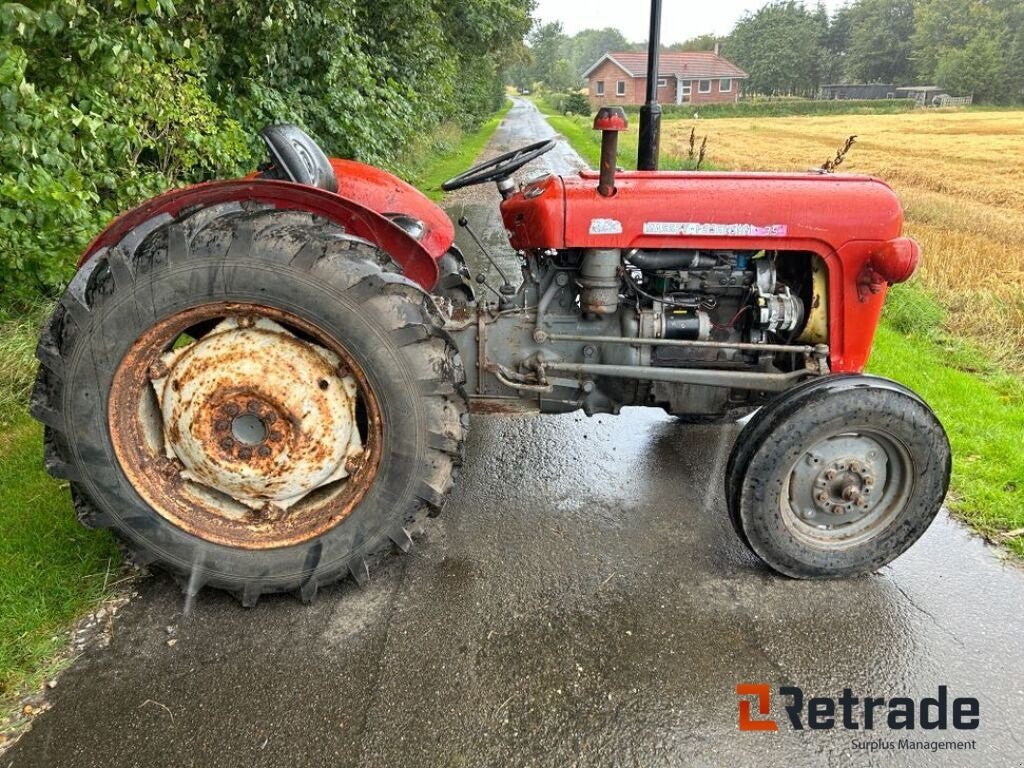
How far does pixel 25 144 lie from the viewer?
11.2 feet

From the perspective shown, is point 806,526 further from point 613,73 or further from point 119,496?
point 613,73

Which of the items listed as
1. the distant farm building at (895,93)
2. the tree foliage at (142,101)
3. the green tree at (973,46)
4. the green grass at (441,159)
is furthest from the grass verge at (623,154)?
the green tree at (973,46)

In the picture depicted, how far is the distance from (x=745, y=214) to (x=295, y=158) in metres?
1.75

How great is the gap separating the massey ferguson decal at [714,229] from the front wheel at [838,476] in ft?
1.96

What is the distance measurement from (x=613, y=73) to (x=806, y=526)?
6145 centimetres

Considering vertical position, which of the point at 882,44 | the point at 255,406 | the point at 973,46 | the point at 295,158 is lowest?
the point at 255,406

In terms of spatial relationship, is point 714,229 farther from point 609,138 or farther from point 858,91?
point 858,91

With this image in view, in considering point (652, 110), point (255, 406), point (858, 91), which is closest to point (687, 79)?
point (858, 91)

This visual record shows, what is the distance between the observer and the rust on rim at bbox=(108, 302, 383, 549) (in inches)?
92.8

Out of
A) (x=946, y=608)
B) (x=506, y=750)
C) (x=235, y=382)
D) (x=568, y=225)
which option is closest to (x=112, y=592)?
(x=235, y=382)

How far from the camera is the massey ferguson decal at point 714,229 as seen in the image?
8.64 ft

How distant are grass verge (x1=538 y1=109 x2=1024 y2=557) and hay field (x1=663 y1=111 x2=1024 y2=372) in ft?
0.90

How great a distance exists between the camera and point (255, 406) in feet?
7.79

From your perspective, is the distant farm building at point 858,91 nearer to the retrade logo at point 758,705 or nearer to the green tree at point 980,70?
the green tree at point 980,70
